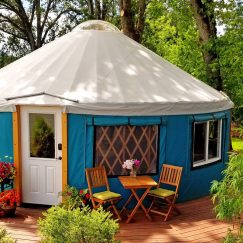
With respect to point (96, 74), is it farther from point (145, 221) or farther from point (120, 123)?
point (145, 221)

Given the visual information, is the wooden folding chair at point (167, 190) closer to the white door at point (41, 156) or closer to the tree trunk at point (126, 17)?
the white door at point (41, 156)

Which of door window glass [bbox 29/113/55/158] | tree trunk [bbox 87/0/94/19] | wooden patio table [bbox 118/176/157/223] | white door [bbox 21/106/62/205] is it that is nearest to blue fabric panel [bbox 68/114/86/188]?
white door [bbox 21/106/62/205]

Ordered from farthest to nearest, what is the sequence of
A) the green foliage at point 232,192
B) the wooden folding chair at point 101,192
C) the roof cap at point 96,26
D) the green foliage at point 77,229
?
the roof cap at point 96,26 < the wooden folding chair at point 101,192 < the green foliage at point 232,192 < the green foliage at point 77,229

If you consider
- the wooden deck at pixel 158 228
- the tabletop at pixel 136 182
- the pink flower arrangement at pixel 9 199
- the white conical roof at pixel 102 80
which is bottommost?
the wooden deck at pixel 158 228

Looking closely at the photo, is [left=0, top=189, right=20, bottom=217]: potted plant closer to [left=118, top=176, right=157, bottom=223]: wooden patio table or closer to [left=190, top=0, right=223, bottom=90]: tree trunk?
[left=118, top=176, right=157, bottom=223]: wooden patio table

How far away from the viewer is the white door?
233 inches

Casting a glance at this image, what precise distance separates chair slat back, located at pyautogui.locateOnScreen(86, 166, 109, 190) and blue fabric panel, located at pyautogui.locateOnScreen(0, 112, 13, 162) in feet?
4.54

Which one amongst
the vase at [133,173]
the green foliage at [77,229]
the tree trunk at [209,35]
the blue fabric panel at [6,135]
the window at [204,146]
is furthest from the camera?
the tree trunk at [209,35]

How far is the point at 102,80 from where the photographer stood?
20.2 ft

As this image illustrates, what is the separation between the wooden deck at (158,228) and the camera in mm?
4844

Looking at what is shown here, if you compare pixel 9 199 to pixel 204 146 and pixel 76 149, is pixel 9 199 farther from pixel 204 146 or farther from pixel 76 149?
pixel 204 146

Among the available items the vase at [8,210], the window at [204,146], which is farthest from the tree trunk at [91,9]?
the vase at [8,210]

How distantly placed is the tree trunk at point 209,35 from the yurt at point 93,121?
344 cm

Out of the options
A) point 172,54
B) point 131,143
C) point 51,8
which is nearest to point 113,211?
point 131,143
